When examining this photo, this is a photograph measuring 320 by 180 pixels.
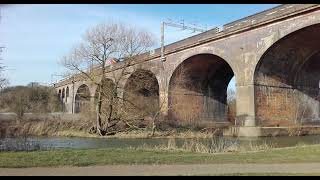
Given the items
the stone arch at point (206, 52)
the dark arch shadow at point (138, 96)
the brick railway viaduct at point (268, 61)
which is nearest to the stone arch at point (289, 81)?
the brick railway viaduct at point (268, 61)

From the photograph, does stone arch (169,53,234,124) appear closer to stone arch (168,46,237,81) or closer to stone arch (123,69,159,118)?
stone arch (168,46,237,81)

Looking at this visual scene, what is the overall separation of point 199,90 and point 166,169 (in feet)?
111

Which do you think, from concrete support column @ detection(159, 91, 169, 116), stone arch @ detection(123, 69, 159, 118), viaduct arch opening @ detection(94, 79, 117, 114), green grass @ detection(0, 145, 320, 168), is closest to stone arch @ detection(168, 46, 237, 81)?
concrete support column @ detection(159, 91, 169, 116)

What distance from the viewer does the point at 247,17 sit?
32.2 meters

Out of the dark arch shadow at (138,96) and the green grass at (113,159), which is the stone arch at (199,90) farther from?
the green grass at (113,159)

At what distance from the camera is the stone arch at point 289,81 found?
30422 millimetres

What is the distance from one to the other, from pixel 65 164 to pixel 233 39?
81.9 ft

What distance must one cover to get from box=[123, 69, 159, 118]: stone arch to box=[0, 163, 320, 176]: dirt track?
77.4 ft

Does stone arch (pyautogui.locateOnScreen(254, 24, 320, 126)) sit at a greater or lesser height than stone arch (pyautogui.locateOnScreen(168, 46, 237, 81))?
lesser

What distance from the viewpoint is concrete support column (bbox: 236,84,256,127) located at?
101ft

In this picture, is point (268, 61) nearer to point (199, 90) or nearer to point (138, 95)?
point (138, 95)

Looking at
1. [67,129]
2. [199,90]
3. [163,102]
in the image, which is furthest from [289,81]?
[67,129]

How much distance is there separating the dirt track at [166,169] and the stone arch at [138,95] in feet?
77.4

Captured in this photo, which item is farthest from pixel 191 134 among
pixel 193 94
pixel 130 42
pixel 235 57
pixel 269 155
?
pixel 269 155
